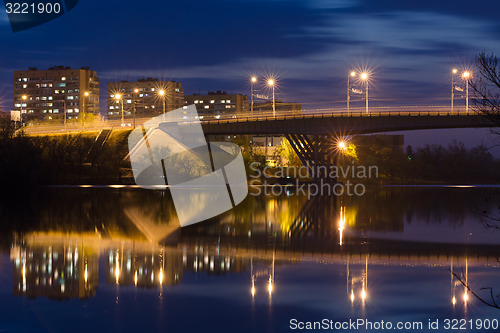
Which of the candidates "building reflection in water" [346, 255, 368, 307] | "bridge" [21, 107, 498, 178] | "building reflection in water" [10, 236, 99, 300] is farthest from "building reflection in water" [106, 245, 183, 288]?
"bridge" [21, 107, 498, 178]

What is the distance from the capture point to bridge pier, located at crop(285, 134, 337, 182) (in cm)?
9469

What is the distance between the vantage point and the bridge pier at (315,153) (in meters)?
94.7

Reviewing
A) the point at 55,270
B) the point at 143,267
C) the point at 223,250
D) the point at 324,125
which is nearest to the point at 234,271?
the point at 143,267

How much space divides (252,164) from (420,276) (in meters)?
79.7

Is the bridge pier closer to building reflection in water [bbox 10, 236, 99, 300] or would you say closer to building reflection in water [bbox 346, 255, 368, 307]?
building reflection in water [bbox 10, 236, 99, 300]

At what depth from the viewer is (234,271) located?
69.1 feet

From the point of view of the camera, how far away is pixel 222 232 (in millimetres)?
30922

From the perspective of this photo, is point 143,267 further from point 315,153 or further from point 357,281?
point 315,153

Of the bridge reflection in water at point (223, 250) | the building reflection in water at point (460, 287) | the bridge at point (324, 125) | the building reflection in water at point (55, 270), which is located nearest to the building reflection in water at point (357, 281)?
the bridge reflection in water at point (223, 250)

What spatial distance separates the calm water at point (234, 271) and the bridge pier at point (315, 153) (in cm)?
5640

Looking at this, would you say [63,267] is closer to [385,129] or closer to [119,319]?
[119,319]

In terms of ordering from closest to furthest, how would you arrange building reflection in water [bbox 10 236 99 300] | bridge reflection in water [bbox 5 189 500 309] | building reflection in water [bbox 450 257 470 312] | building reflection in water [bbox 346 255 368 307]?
1. building reflection in water [bbox 450 257 470 312]
2. building reflection in water [bbox 346 255 368 307]
3. building reflection in water [bbox 10 236 99 300]
4. bridge reflection in water [bbox 5 189 500 309]

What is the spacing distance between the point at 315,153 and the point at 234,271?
74.2 metres

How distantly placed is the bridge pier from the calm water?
5640 cm
